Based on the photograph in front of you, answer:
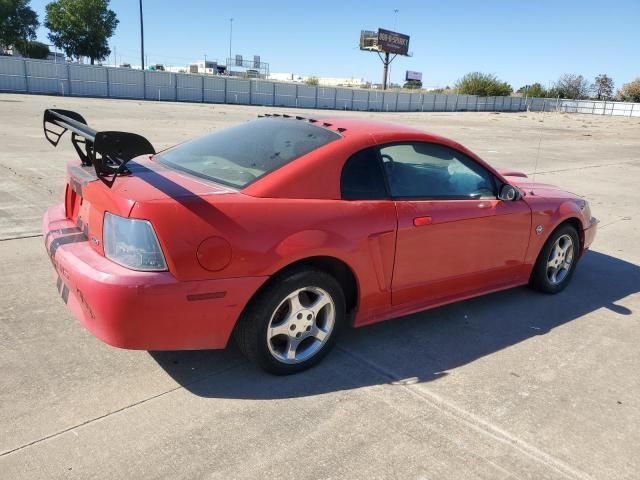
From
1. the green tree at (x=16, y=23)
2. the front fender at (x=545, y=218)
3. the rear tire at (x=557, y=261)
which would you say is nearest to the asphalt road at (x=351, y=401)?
the rear tire at (x=557, y=261)

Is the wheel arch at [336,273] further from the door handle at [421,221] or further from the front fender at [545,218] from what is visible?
the front fender at [545,218]

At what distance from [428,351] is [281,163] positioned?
1599mm

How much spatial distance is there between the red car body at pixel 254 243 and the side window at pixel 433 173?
2.6 inches

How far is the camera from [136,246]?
2703 mm

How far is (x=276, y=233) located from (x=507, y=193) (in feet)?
6.81

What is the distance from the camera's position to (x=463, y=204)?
12.8 feet

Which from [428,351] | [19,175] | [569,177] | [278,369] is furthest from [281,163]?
[569,177]

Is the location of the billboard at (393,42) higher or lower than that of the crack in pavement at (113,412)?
higher

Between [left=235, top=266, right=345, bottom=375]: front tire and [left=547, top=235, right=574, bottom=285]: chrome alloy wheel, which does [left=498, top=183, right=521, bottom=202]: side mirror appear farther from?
[left=235, top=266, right=345, bottom=375]: front tire

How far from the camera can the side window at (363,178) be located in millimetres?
3342

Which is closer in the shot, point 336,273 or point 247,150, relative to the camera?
point 336,273

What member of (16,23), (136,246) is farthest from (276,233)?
(16,23)

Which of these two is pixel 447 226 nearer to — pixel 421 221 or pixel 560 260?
pixel 421 221

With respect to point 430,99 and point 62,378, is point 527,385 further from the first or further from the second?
point 430,99
